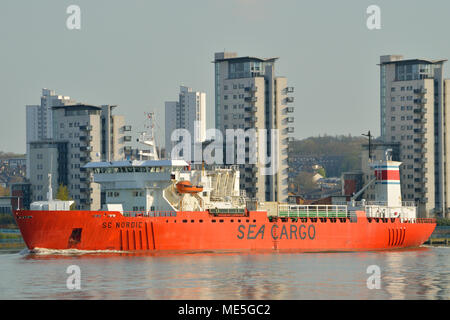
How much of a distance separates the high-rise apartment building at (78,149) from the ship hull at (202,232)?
55357 mm

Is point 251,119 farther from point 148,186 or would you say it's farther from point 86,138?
point 148,186

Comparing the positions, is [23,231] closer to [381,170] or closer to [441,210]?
[381,170]

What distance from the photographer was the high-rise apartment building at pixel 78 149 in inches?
4779

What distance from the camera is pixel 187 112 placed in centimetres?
17700

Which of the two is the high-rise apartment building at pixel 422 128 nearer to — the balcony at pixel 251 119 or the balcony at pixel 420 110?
the balcony at pixel 420 110

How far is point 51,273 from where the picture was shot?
49344mm

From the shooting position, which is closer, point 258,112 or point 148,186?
point 148,186

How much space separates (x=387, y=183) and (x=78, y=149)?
192ft

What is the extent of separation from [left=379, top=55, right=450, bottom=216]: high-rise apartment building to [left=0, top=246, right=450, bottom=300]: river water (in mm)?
54164

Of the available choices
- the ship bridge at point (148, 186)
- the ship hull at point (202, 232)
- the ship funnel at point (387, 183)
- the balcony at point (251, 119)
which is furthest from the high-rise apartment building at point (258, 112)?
the ship bridge at point (148, 186)

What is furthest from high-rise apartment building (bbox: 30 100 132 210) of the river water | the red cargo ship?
the river water

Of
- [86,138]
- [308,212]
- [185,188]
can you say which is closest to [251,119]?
[86,138]

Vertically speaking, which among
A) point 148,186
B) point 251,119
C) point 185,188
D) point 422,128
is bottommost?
point 185,188

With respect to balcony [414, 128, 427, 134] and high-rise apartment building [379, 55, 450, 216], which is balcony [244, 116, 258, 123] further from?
balcony [414, 128, 427, 134]
